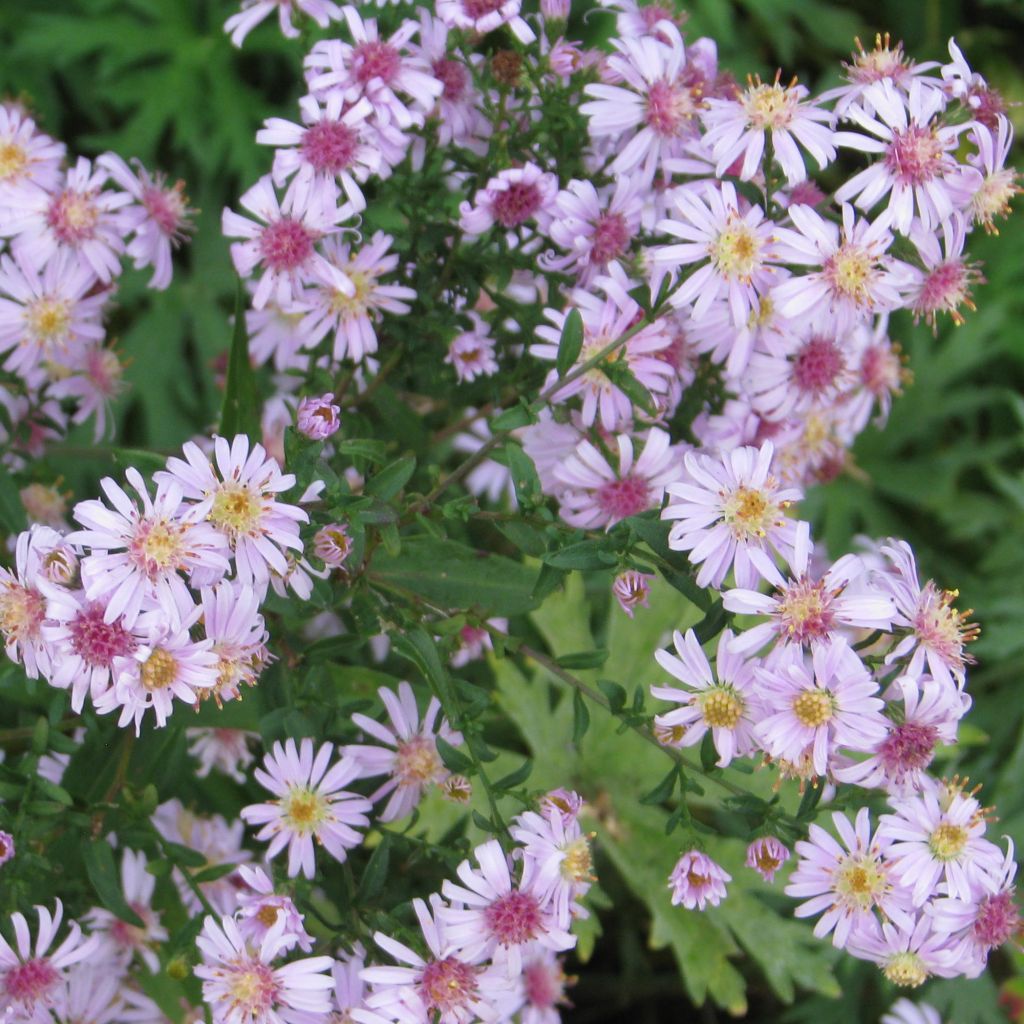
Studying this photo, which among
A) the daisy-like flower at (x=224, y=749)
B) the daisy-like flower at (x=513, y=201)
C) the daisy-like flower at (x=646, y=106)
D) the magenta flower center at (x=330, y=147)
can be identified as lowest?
the daisy-like flower at (x=224, y=749)

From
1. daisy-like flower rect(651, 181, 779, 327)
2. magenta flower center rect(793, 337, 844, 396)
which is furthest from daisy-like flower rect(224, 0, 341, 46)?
magenta flower center rect(793, 337, 844, 396)

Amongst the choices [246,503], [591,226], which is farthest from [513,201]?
[246,503]

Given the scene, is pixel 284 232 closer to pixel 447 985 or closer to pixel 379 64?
pixel 379 64

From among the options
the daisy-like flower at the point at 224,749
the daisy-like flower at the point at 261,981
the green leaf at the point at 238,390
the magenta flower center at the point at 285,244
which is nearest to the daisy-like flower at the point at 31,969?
the daisy-like flower at the point at 261,981

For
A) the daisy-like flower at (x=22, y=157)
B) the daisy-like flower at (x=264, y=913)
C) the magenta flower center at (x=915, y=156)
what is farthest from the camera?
the daisy-like flower at (x=22, y=157)

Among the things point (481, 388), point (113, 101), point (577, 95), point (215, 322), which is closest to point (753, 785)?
point (481, 388)

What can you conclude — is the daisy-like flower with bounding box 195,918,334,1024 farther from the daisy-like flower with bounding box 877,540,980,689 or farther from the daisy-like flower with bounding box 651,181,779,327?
the daisy-like flower with bounding box 651,181,779,327

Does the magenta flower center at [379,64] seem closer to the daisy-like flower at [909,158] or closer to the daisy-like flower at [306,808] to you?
the daisy-like flower at [909,158]
